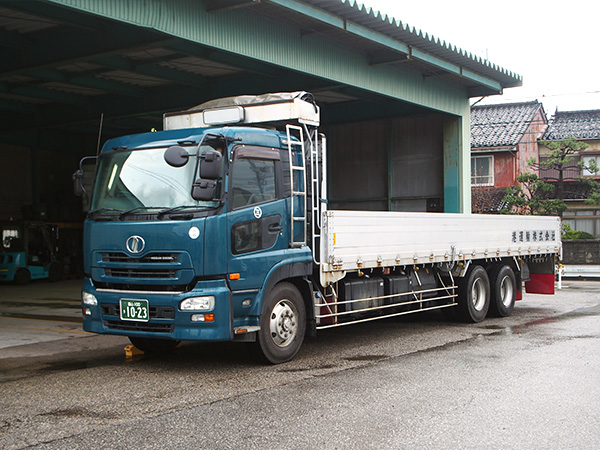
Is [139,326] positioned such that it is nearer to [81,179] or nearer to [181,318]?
[181,318]

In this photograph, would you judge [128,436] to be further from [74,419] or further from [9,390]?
[9,390]

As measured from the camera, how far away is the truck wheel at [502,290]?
42.7 feet

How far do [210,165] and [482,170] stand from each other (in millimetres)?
31239

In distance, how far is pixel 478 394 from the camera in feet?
22.0

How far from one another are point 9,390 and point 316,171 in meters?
4.46

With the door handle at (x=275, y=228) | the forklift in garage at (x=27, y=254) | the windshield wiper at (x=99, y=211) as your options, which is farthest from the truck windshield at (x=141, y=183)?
the forklift in garage at (x=27, y=254)

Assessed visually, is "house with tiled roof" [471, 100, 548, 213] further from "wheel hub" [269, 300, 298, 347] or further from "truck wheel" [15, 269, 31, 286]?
"wheel hub" [269, 300, 298, 347]

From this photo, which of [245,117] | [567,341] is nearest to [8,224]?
[245,117]

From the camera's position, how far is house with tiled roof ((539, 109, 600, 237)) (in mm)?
35812

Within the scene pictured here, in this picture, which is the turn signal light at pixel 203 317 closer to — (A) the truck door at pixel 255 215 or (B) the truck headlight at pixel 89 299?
(A) the truck door at pixel 255 215

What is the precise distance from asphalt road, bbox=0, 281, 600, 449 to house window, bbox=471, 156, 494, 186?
26.8m

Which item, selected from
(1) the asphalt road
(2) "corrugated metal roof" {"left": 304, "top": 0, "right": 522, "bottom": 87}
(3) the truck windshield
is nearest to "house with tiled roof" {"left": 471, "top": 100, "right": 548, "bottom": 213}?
(2) "corrugated metal roof" {"left": 304, "top": 0, "right": 522, "bottom": 87}

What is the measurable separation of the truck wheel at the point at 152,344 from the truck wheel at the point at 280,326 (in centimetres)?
154

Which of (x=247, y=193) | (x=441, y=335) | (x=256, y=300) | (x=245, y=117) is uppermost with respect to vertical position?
(x=245, y=117)
